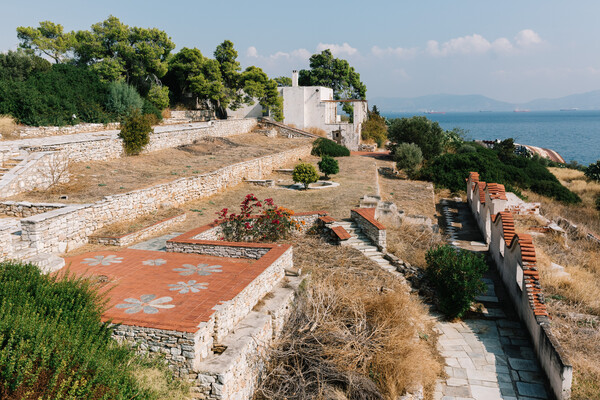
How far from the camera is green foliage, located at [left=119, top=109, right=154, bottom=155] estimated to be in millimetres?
18406

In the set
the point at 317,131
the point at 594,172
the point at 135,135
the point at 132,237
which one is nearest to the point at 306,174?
the point at 135,135

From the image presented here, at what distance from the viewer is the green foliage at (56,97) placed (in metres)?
19.3

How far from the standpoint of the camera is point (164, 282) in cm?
702

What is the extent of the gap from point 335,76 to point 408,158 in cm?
3257

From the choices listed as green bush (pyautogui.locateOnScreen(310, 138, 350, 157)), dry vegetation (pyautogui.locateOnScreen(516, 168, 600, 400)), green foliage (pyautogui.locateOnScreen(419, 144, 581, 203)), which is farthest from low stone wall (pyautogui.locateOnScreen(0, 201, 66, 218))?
green bush (pyautogui.locateOnScreen(310, 138, 350, 157))

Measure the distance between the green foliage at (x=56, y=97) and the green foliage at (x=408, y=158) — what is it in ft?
56.8

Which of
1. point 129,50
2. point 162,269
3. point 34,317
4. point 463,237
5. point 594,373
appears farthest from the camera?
point 129,50

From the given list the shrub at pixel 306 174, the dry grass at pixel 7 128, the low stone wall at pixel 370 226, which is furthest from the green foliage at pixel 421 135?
the dry grass at pixel 7 128

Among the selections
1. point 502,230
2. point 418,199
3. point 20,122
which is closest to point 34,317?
point 502,230

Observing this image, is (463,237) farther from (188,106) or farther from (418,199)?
(188,106)

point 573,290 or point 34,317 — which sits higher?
point 34,317

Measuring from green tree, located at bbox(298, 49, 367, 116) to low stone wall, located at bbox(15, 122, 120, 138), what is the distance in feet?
123

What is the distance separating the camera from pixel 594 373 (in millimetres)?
6906

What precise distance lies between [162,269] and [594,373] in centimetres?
750
